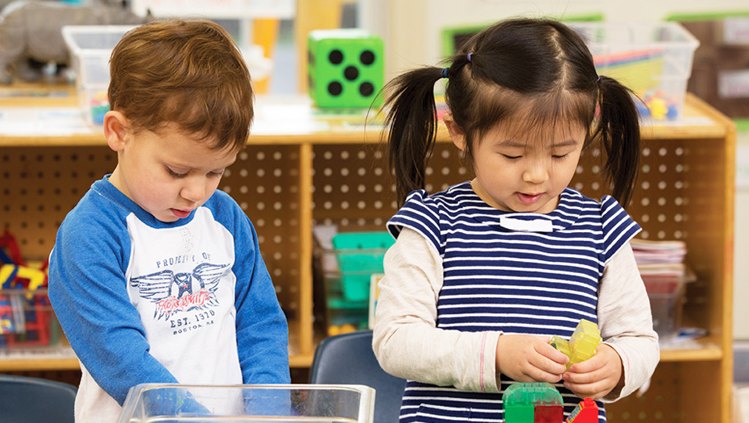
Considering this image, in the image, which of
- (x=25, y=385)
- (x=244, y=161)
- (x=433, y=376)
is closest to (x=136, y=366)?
(x=433, y=376)

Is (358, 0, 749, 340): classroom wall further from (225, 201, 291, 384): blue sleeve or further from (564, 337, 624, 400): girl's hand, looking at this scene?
(564, 337, 624, 400): girl's hand

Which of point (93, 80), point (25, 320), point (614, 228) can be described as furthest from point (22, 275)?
point (614, 228)

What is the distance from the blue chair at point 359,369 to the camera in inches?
81.0

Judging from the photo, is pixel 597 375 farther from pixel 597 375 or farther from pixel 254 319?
pixel 254 319

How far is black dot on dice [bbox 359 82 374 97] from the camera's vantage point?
2.55 metres

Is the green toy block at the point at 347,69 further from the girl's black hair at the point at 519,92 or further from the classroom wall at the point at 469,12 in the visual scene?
the girl's black hair at the point at 519,92

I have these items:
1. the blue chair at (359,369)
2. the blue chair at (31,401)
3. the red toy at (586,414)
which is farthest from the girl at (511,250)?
the blue chair at (31,401)

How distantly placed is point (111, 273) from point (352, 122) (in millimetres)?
1166

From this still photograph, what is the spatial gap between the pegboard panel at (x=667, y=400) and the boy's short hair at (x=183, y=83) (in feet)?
5.42

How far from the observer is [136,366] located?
1.37 m

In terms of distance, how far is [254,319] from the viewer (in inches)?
61.6

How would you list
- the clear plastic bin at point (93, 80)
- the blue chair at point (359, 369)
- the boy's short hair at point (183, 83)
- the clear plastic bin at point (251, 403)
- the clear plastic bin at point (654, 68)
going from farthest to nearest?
the clear plastic bin at point (654, 68) < the clear plastic bin at point (93, 80) < the blue chair at point (359, 369) < the boy's short hair at point (183, 83) < the clear plastic bin at point (251, 403)

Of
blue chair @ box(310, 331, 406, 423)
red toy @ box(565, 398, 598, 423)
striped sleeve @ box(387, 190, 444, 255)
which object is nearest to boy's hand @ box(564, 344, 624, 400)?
red toy @ box(565, 398, 598, 423)

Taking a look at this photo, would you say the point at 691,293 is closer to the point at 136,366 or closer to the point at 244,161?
the point at 244,161
